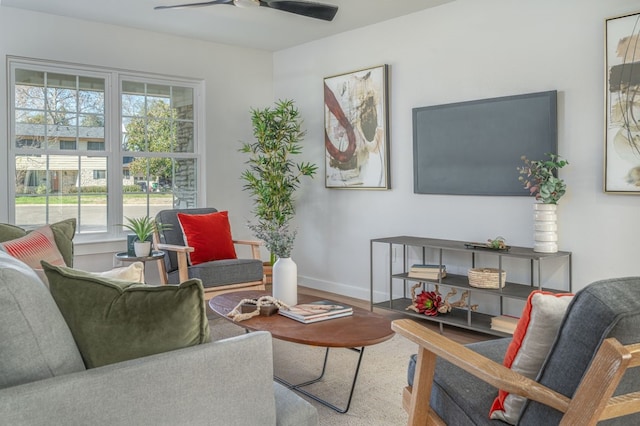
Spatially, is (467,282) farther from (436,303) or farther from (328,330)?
(328,330)

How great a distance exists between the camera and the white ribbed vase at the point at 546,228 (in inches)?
138

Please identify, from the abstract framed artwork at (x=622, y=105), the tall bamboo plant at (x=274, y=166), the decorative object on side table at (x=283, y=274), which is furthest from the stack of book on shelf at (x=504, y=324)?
the tall bamboo plant at (x=274, y=166)

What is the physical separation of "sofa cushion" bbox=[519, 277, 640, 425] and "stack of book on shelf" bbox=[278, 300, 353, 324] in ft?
4.64

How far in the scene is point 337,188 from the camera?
534 centimetres

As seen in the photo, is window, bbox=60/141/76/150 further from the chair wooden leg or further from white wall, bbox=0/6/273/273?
the chair wooden leg

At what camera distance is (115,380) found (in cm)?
124

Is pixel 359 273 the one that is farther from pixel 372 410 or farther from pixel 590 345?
pixel 590 345

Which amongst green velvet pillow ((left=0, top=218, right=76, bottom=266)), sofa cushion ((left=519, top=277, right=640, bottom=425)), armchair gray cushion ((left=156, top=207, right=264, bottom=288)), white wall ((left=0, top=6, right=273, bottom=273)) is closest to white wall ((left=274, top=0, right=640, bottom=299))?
white wall ((left=0, top=6, right=273, bottom=273))

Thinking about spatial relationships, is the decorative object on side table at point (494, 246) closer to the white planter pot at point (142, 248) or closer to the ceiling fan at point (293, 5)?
the ceiling fan at point (293, 5)

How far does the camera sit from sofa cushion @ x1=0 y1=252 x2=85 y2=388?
46.6 inches

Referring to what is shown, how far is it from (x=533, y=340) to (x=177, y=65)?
15.8 ft

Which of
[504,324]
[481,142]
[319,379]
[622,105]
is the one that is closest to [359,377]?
[319,379]

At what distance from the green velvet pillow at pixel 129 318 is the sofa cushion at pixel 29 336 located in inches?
2.1

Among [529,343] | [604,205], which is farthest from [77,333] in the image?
[604,205]
